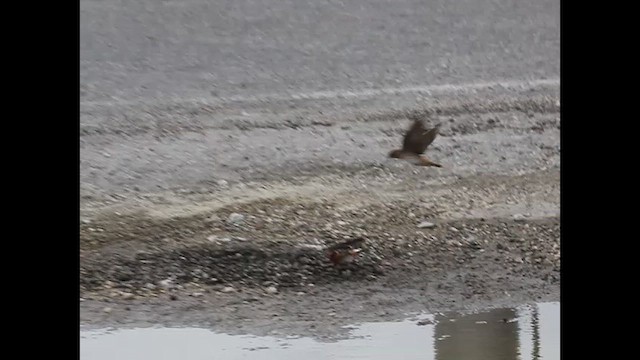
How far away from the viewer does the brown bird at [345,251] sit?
3.48m

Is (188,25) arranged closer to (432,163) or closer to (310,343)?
(432,163)

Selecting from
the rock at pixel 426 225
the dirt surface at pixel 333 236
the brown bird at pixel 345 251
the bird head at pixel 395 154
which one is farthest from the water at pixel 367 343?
the bird head at pixel 395 154

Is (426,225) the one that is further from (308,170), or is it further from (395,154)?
(308,170)

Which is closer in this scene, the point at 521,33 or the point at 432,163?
the point at 432,163

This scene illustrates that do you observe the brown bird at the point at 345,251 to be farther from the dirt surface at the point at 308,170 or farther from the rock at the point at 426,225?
the rock at the point at 426,225

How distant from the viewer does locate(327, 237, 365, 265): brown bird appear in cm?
348

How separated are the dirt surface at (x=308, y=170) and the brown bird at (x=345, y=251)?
0.03m

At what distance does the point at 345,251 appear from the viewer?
3.52 m

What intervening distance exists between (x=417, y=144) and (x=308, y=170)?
0.45m

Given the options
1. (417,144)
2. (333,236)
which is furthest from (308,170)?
(417,144)

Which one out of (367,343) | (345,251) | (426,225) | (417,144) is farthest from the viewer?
(417,144)
